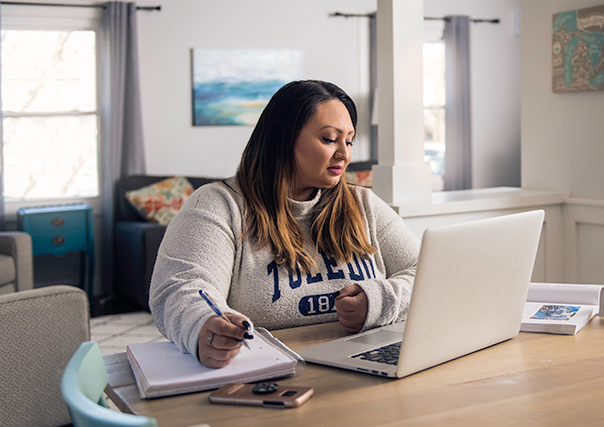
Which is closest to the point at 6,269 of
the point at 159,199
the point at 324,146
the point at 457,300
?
the point at 159,199

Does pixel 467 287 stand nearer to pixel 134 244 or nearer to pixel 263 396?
pixel 263 396

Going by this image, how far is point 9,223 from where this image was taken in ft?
15.5

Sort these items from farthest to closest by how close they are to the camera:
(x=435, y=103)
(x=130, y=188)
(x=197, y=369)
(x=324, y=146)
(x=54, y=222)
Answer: (x=435, y=103) < (x=130, y=188) < (x=54, y=222) < (x=324, y=146) < (x=197, y=369)

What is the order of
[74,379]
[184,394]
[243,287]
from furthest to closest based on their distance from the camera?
1. [243,287]
2. [184,394]
3. [74,379]

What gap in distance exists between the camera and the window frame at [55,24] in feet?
15.5

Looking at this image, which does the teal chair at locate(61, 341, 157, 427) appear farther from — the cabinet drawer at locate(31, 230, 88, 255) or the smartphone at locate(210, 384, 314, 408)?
the cabinet drawer at locate(31, 230, 88, 255)

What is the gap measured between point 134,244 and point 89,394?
3.58 metres

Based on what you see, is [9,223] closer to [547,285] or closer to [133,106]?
[133,106]

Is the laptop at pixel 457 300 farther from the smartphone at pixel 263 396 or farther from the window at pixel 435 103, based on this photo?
the window at pixel 435 103

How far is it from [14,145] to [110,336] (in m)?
2.00

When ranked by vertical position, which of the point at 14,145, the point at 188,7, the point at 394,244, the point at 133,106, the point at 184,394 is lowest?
the point at 184,394

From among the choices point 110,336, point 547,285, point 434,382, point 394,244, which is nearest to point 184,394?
point 434,382

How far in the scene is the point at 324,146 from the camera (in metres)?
1.49

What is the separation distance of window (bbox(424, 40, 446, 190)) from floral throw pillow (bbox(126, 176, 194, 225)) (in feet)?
8.86
